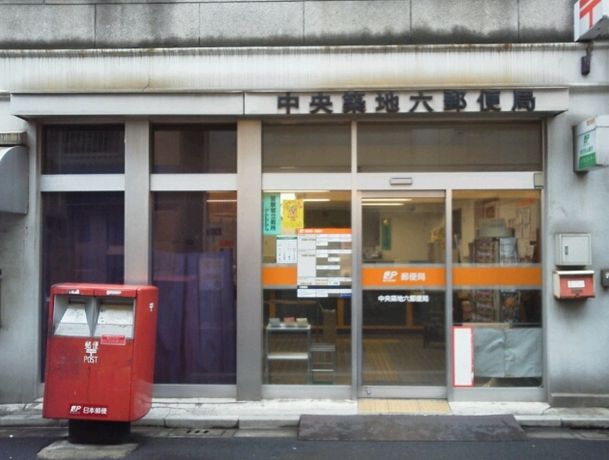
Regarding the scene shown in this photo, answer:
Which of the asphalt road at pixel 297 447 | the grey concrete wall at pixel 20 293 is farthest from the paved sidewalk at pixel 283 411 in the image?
the grey concrete wall at pixel 20 293

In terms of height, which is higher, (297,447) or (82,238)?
(82,238)

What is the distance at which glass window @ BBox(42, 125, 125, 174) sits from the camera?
8.26 metres

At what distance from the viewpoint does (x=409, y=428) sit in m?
6.93

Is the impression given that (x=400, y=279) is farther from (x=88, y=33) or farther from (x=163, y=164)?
(x=88, y=33)

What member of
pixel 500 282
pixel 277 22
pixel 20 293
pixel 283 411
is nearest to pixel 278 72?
pixel 277 22

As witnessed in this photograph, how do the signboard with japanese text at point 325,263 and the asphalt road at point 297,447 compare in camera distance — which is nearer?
the asphalt road at point 297,447

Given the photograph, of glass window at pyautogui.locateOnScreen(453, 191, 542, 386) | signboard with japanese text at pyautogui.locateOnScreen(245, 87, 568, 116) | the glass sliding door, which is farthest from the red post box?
glass window at pyautogui.locateOnScreen(453, 191, 542, 386)

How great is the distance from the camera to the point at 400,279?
26.3 ft

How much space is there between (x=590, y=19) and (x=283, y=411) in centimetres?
614

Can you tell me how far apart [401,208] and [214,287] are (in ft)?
9.03

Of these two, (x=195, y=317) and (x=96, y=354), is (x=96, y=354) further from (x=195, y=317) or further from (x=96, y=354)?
(x=195, y=317)

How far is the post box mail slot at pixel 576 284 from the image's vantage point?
7.55 meters

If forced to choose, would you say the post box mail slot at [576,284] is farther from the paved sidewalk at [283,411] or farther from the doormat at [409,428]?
the doormat at [409,428]

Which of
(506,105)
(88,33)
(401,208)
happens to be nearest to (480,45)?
(506,105)
